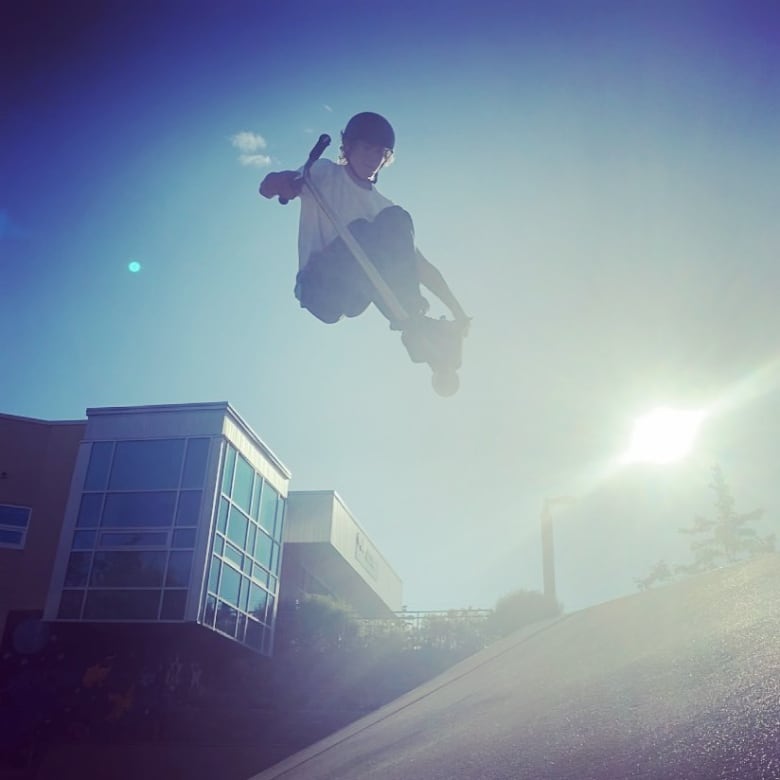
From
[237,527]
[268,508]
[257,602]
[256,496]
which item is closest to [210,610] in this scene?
[237,527]

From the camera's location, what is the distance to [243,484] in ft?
65.4

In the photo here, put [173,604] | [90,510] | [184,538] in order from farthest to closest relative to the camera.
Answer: [90,510] < [184,538] < [173,604]

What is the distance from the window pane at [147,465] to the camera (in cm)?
1825

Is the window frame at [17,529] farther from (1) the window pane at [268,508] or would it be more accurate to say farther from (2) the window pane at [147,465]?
(1) the window pane at [268,508]

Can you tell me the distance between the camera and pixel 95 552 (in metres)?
17.7

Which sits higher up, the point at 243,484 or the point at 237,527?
the point at 243,484

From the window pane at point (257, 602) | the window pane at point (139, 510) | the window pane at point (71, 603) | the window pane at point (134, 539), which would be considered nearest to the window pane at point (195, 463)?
the window pane at point (139, 510)

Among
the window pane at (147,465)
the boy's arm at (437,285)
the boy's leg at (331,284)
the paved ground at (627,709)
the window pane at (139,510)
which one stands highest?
the window pane at (147,465)

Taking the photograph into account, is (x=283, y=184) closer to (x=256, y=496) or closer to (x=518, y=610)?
(x=256, y=496)

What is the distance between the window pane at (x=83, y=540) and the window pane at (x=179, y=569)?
193cm

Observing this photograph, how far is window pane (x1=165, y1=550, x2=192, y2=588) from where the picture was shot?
667 inches

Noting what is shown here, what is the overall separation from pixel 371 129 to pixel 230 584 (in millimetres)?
15217

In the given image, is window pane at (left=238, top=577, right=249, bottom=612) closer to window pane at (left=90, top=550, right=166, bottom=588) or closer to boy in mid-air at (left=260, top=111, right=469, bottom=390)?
window pane at (left=90, top=550, right=166, bottom=588)

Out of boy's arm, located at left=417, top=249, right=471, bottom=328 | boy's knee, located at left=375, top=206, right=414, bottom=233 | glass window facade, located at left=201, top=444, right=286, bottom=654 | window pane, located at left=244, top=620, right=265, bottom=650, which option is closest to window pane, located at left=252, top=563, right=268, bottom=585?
glass window facade, located at left=201, top=444, right=286, bottom=654
